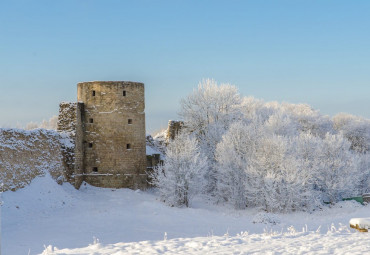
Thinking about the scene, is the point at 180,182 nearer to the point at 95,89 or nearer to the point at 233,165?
the point at 233,165

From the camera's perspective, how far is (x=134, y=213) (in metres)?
23.8

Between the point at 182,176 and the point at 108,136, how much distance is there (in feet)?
19.9

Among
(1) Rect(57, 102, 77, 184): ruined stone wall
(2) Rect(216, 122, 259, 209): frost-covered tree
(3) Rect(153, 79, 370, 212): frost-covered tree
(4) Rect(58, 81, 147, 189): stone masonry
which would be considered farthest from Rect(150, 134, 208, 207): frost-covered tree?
(1) Rect(57, 102, 77, 184): ruined stone wall

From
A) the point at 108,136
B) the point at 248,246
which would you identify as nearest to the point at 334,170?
the point at 108,136

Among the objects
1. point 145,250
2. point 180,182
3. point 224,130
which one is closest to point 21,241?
point 145,250

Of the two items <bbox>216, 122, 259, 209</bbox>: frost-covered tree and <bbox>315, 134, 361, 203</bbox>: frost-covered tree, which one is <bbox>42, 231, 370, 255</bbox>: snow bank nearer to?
<bbox>216, 122, 259, 209</bbox>: frost-covered tree

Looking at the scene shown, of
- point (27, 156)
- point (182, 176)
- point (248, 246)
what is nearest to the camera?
point (248, 246)

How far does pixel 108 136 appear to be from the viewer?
30.1 metres

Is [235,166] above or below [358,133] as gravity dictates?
below

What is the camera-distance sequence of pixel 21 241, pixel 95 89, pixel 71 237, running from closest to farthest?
pixel 21 241, pixel 71 237, pixel 95 89

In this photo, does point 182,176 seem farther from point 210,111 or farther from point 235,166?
point 210,111

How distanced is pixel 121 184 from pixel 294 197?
35.1ft

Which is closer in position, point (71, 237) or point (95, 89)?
point (71, 237)

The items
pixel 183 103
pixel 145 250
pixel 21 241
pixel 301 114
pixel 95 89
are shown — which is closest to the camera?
pixel 145 250
